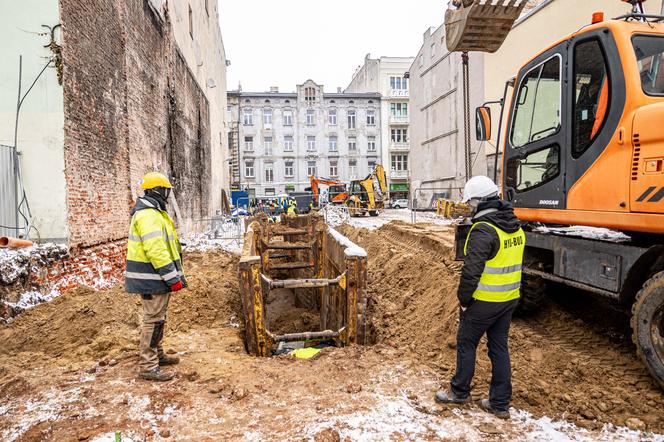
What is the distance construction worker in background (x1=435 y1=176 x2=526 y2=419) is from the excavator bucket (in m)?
4.97

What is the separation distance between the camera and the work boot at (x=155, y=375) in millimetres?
4074

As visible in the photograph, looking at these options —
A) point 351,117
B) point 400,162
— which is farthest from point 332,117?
point 400,162

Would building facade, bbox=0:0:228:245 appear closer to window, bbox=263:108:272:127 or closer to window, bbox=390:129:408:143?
window, bbox=263:108:272:127

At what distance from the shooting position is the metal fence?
248 inches

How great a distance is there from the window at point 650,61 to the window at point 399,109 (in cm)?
4606

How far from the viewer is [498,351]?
347 centimetres

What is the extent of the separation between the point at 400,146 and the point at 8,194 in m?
45.2

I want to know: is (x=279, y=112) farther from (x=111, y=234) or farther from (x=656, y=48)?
A: (x=656, y=48)

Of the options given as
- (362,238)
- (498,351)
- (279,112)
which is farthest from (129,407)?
(279,112)

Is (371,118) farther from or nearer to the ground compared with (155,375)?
farther from the ground

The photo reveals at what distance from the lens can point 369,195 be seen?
26.4 m

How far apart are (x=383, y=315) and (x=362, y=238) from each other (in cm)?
732

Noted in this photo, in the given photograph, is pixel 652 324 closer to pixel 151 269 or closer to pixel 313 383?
pixel 313 383

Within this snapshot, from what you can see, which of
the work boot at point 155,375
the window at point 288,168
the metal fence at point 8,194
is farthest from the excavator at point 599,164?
the window at point 288,168
